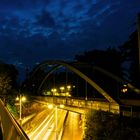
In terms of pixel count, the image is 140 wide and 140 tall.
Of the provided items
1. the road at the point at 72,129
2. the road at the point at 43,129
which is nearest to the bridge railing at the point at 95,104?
the road at the point at 43,129

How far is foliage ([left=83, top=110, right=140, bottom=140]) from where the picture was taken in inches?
990

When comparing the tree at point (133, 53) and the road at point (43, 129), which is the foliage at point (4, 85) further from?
the tree at point (133, 53)

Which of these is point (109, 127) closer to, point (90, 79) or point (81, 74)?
point (90, 79)

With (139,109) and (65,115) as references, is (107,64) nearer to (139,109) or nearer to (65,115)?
(65,115)

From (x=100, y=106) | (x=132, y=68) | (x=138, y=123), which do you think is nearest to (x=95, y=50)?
(x=132, y=68)

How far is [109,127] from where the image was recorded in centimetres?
2922

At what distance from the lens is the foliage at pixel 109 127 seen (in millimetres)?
25142

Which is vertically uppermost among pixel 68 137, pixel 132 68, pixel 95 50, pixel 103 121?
pixel 95 50

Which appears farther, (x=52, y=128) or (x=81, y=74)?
(x=81, y=74)

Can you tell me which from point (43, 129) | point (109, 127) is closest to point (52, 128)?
point (43, 129)

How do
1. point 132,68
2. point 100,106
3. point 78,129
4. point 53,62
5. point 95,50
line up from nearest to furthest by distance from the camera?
point 100,106, point 78,129, point 132,68, point 53,62, point 95,50

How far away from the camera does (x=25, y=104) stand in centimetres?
7894

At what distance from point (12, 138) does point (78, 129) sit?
143ft

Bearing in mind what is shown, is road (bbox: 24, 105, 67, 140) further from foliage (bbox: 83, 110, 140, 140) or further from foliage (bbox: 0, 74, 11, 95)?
foliage (bbox: 83, 110, 140, 140)
